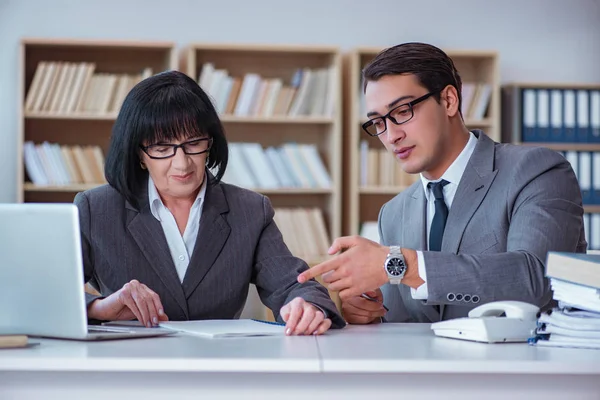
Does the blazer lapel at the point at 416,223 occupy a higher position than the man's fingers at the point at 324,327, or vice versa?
the blazer lapel at the point at 416,223

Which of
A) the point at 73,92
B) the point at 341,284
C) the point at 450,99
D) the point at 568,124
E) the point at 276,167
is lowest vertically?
the point at 341,284

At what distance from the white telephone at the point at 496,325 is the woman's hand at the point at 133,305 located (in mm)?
594

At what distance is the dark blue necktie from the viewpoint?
2104 millimetres

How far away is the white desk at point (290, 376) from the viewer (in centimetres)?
124

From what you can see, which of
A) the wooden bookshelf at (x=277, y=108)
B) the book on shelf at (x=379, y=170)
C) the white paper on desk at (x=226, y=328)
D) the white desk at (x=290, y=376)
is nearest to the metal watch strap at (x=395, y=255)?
the white paper on desk at (x=226, y=328)

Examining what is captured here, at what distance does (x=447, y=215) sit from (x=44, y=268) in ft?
3.55

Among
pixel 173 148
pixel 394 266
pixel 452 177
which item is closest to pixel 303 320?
pixel 394 266

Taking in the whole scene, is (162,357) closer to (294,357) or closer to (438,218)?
(294,357)

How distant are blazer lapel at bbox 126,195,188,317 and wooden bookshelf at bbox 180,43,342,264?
2.46 metres

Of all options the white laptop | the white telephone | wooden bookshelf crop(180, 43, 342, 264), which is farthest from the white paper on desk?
wooden bookshelf crop(180, 43, 342, 264)

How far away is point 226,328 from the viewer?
1.66 m

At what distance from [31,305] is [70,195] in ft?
10.3

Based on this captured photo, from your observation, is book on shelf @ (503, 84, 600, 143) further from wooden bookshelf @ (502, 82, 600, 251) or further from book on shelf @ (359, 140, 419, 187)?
book on shelf @ (359, 140, 419, 187)
